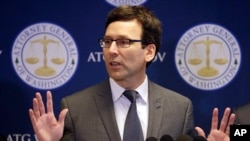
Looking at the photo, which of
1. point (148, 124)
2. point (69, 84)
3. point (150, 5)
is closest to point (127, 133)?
point (148, 124)

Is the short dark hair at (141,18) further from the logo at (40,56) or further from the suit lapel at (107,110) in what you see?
the logo at (40,56)

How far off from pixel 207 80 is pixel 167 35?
1.01ft

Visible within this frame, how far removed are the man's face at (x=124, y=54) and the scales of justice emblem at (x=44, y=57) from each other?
488 millimetres

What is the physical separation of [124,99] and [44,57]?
0.60 m

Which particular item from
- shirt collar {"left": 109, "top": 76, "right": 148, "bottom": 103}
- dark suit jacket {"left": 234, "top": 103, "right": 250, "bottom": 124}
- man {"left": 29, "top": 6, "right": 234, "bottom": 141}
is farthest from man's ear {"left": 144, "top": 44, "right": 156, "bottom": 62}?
→ dark suit jacket {"left": 234, "top": 103, "right": 250, "bottom": 124}

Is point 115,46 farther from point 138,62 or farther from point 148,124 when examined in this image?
point 148,124

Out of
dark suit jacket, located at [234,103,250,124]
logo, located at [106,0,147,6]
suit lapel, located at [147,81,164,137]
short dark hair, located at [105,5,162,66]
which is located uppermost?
logo, located at [106,0,147,6]

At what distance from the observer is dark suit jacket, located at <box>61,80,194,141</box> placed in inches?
72.4

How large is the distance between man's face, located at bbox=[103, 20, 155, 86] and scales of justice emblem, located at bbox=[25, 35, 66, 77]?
1.60 ft

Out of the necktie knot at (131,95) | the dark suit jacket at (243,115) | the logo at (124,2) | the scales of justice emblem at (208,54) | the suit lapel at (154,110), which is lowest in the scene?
the dark suit jacket at (243,115)

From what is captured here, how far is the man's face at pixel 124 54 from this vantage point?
1.86 m

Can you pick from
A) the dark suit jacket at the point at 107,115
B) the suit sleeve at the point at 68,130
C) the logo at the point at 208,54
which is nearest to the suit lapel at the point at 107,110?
the dark suit jacket at the point at 107,115

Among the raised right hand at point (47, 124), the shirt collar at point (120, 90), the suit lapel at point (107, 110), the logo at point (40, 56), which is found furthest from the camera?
the logo at point (40, 56)

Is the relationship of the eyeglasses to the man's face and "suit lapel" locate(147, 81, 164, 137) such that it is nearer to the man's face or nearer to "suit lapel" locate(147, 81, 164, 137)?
the man's face
